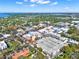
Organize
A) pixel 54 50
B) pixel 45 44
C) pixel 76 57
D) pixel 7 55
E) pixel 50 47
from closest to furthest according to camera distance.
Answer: pixel 76 57 < pixel 7 55 < pixel 54 50 < pixel 50 47 < pixel 45 44

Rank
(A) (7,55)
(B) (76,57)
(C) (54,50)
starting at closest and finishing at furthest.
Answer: (B) (76,57), (A) (7,55), (C) (54,50)

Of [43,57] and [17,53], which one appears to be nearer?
[43,57]

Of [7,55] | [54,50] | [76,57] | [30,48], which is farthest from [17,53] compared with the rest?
[76,57]

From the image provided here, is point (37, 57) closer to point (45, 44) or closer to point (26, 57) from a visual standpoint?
point (26, 57)

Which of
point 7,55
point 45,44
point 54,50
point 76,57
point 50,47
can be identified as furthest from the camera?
point 45,44

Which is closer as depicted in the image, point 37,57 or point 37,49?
point 37,57

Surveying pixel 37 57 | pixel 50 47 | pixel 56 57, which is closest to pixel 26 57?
pixel 37 57

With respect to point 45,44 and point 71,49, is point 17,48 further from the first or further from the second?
point 71,49

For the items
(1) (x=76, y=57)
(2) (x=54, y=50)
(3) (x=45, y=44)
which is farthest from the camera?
(3) (x=45, y=44)
